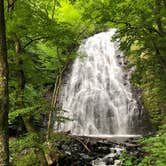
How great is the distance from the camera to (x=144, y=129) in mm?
15633

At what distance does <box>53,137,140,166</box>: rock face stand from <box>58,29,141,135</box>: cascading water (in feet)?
10.7

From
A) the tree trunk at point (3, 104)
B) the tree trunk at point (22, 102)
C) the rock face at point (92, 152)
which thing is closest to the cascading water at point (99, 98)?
the rock face at point (92, 152)

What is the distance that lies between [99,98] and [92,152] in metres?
7.30

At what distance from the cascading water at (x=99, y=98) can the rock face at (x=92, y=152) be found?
10.7 ft

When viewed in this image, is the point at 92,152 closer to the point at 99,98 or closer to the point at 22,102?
the point at 22,102

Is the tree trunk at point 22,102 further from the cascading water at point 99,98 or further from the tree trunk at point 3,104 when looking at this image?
the cascading water at point 99,98

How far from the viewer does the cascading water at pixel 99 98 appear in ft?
52.6

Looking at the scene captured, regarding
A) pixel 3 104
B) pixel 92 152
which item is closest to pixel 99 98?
pixel 92 152

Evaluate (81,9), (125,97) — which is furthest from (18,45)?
(125,97)

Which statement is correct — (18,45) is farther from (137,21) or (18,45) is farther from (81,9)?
(137,21)

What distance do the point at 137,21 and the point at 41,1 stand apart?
2786mm

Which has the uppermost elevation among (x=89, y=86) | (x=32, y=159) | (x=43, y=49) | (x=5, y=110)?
(x=43, y=49)

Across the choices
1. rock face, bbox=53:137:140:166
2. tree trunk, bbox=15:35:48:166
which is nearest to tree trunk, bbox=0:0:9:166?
tree trunk, bbox=15:35:48:166

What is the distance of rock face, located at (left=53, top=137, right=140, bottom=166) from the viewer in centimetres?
940
